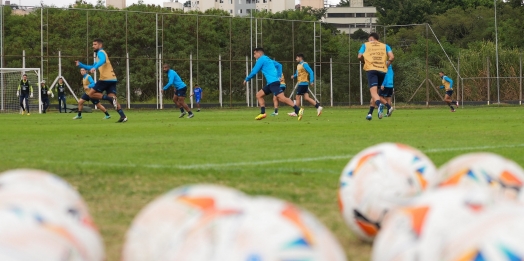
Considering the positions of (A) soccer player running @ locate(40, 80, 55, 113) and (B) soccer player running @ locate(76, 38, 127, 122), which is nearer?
(B) soccer player running @ locate(76, 38, 127, 122)

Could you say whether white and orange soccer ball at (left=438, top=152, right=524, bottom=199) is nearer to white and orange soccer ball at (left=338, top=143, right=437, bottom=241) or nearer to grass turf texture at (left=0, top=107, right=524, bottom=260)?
white and orange soccer ball at (left=338, top=143, right=437, bottom=241)

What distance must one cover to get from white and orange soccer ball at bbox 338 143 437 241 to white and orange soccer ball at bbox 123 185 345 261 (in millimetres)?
1420

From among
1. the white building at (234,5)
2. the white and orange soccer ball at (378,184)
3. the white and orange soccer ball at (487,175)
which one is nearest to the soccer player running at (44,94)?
the white and orange soccer ball at (378,184)

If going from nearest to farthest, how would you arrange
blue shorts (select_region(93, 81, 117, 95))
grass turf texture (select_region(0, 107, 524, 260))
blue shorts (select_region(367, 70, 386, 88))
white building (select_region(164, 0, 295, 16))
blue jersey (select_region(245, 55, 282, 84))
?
grass turf texture (select_region(0, 107, 524, 260)) < blue shorts (select_region(367, 70, 386, 88)) < blue shorts (select_region(93, 81, 117, 95)) < blue jersey (select_region(245, 55, 282, 84)) < white building (select_region(164, 0, 295, 16))

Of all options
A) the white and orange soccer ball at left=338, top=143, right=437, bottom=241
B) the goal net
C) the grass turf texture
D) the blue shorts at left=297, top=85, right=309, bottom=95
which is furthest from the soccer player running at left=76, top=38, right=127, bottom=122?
the goal net

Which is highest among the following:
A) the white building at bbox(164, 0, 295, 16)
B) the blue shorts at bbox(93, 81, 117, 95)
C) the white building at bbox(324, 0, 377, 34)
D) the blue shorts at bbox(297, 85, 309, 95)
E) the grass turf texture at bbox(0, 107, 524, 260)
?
the white building at bbox(164, 0, 295, 16)

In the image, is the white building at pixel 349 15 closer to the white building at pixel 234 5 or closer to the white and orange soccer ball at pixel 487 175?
the white building at pixel 234 5

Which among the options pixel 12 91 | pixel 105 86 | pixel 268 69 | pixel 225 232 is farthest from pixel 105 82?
pixel 12 91

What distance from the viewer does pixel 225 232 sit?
2.30m

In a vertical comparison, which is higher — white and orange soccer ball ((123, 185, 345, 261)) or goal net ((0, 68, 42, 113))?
goal net ((0, 68, 42, 113))

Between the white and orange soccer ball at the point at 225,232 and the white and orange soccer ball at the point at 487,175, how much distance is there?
1.26 m

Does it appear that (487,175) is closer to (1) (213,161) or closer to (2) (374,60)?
(1) (213,161)

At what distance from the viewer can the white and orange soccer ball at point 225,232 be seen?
2191 millimetres

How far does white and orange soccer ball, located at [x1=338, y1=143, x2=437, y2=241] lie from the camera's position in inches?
159
